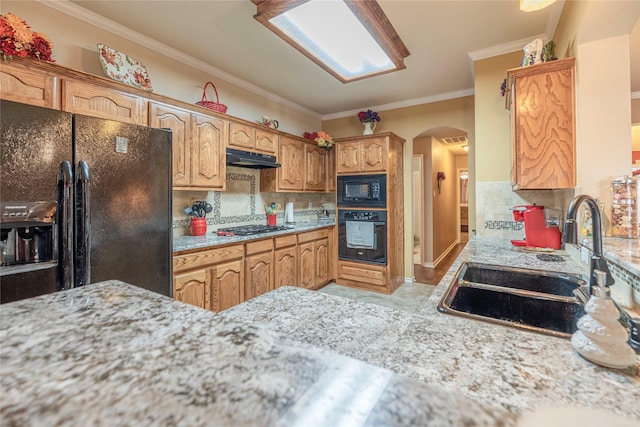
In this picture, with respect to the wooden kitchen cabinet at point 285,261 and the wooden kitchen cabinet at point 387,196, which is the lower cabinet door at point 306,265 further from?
the wooden kitchen cabinet at point 387,196

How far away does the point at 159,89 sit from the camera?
2.61 meters

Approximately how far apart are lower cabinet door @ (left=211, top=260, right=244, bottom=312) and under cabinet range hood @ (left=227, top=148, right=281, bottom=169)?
1044 mm

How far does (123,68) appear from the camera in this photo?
217cm

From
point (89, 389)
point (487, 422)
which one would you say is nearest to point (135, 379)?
point (89, 389)

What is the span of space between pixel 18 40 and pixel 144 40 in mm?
1096

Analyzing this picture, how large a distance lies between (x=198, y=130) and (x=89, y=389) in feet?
8.34

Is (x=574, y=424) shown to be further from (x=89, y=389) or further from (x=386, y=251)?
(x=386, y=251)

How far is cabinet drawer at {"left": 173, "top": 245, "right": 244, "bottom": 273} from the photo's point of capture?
215 centimetres

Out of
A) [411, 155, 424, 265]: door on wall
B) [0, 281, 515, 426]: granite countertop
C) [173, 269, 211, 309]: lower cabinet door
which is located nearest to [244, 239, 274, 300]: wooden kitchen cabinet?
[173, 269, 211, 309]: lower cabinet door

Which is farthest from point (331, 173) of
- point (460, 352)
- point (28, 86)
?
point (460, 352)

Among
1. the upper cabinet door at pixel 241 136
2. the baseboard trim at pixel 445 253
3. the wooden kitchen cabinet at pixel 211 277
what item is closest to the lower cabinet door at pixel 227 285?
the wooden kitchen cabinet at pixel 211 277

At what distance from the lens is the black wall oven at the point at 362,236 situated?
3.69 metres

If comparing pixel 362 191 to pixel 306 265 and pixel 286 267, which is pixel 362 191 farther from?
pixel 286 267

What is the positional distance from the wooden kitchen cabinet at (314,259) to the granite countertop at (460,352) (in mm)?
2499
